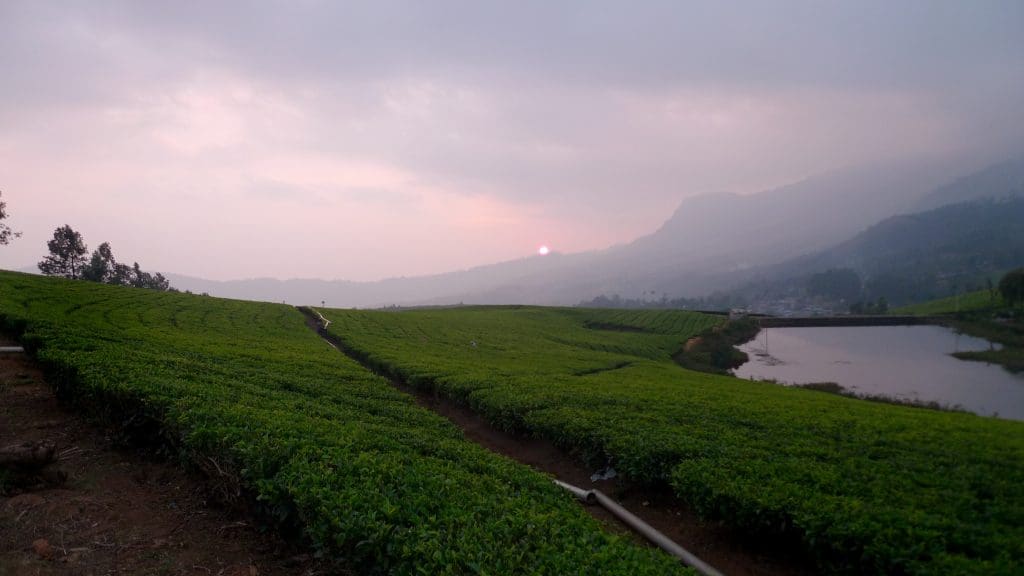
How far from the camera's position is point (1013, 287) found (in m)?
25.2

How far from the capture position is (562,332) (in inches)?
1882

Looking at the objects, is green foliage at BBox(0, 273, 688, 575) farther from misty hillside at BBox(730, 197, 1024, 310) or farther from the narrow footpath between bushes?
misty hillside at BBox(730, 197, 1024, 310)

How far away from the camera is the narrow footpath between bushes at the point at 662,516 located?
6520 mm

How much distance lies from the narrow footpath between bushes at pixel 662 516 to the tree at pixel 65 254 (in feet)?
244

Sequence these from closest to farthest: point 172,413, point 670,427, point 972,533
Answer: point 972,533 → point 172,413 → point 670,427

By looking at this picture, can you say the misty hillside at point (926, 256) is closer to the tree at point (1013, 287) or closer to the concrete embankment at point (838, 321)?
the concrete embankment at point (838, 321)

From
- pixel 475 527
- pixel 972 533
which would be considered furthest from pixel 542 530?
pixel 972 533

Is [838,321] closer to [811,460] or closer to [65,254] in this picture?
[811,460]

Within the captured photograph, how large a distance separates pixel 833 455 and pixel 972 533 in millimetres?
2954

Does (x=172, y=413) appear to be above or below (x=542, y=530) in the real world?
above

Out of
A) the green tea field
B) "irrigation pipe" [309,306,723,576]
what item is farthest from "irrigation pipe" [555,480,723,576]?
the green tea field

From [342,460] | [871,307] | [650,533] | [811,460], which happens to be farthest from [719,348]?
[342,460]

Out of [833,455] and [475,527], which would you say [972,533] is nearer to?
[833,455]

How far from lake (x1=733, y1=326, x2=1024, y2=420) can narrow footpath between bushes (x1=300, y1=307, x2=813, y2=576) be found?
20.3ft
